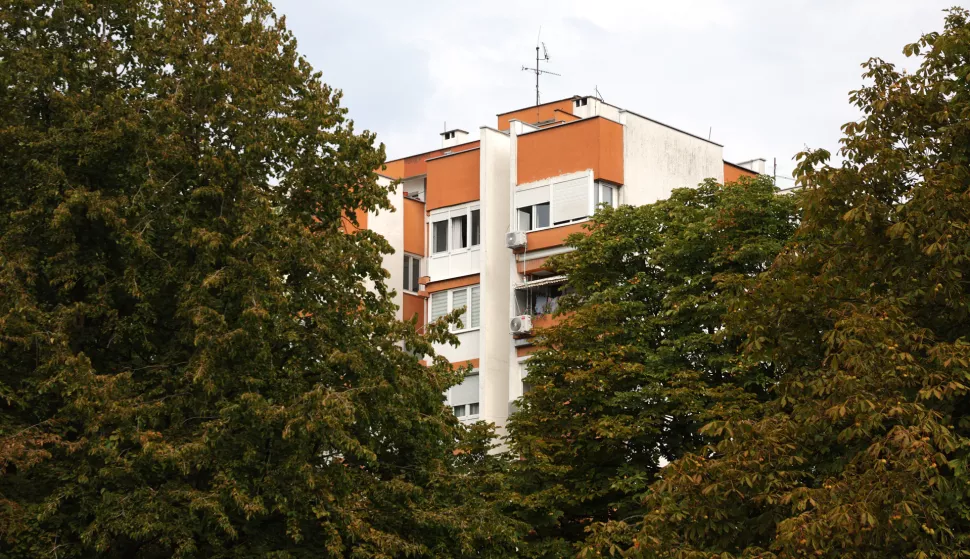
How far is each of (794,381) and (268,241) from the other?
10.7 metres

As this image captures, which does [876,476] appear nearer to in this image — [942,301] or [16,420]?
[942,301]

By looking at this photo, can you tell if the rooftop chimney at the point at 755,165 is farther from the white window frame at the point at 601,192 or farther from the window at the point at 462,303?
the window at the point at 462,303

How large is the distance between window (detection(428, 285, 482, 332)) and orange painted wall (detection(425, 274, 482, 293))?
0.44 feet

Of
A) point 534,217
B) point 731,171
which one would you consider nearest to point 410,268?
point 534,217

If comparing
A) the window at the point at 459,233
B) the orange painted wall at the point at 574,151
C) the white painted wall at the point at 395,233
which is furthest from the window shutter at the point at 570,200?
the white painted wall at the point at 395,233

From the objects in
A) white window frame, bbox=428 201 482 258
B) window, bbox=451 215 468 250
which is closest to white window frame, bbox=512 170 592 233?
white window frame, bbox=428 201 482 258

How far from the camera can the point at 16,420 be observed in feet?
84.9

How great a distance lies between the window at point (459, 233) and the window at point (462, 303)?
1.59 metres

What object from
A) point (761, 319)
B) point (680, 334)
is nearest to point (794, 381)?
point (761, 319)

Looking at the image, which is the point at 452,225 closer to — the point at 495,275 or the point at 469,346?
the point at 495,275

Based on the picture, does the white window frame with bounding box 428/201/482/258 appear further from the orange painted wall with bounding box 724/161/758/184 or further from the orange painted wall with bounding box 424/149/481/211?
the orange painted wall with bounding box 724/161/758/184

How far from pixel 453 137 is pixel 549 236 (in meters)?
15.5

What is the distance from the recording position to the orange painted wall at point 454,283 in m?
51.2

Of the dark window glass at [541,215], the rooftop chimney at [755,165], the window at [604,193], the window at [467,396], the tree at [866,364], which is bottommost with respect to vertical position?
the tree at [866,364]
